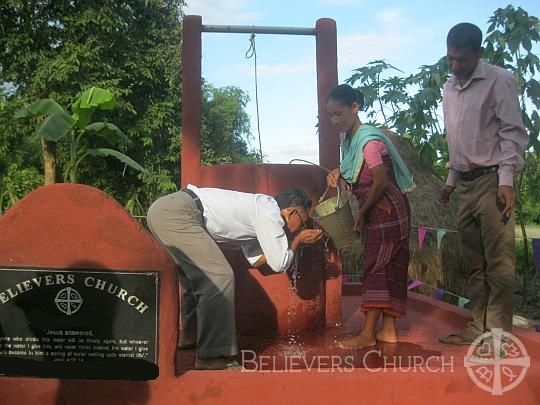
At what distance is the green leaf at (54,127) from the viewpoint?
7.49 metres

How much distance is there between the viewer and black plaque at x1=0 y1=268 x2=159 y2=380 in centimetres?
230

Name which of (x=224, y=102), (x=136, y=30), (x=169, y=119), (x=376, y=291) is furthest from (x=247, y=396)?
(x=224, y=102)

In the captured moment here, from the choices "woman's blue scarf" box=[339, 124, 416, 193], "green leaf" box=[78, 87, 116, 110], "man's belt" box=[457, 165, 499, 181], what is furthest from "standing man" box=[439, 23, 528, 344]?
"green leaf" box=[78, 87, 116, 110]

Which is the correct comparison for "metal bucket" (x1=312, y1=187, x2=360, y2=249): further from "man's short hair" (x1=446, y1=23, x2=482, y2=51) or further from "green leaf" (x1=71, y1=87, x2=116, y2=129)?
"green leaf" (x1=71, y1=87, x2=116, y2=129)

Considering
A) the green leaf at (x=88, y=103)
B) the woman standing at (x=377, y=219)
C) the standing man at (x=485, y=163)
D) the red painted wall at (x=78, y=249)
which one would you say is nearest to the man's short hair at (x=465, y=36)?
the standing man at (x=485, y=163)

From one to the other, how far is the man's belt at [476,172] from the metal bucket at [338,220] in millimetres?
678

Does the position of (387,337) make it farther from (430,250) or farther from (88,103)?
(88,103)

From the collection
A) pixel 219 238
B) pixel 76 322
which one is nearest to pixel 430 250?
pixel 219 238

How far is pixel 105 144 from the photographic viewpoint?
14.8m

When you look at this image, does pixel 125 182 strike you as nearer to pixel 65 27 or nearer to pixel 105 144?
pixel 105 144

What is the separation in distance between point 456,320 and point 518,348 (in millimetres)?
923

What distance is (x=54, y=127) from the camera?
25.1 feet

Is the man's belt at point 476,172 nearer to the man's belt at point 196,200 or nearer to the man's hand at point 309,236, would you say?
the man's hand at point 309,236

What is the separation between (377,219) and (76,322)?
1.71 metres
